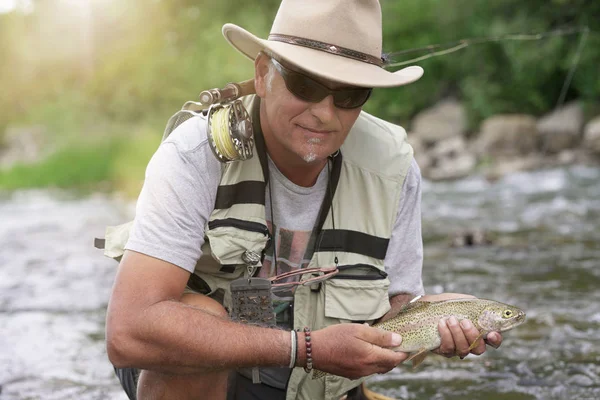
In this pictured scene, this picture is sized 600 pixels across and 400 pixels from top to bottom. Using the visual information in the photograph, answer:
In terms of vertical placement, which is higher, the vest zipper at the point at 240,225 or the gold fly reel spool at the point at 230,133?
the gold fly reel spool at the point at 230,133

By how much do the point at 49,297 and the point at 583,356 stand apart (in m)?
4.78

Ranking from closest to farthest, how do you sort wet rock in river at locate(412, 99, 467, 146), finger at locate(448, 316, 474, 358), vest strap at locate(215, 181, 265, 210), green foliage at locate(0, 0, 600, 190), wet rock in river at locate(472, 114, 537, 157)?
finger at locate(448, 316, 474, 358) → vest strap at locate(215, 181, 265, 210) → wet rock in river at locate(472, 114, 537, 157) → wet rock in river at locate(412, 99, 467, 146) → green foliage at locate(0, 0, 600, 190)

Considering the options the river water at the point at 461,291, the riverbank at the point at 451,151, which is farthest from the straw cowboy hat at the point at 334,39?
the riverbank at the point at 451,151

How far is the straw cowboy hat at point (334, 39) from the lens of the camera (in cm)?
283

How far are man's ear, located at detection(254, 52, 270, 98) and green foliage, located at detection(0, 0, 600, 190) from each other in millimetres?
16427

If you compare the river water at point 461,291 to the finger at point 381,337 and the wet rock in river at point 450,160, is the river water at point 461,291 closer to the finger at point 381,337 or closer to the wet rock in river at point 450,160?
the finger at point 381,337

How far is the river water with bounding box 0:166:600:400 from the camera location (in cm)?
456

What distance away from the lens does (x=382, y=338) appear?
289 cm

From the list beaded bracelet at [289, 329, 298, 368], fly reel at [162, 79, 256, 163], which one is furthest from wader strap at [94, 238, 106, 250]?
beaded bracelet at [289, 329, 298, 368]

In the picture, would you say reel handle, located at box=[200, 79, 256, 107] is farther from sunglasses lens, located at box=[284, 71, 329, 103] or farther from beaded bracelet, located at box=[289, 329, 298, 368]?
beaded bracelet, located at box=[289, 329, 298, 368]

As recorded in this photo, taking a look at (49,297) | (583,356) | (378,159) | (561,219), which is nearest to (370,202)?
(378,159)

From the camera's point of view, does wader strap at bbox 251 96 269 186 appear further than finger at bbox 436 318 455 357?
Yes

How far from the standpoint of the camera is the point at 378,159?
3350mm

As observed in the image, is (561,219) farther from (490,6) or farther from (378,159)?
(490,6)
